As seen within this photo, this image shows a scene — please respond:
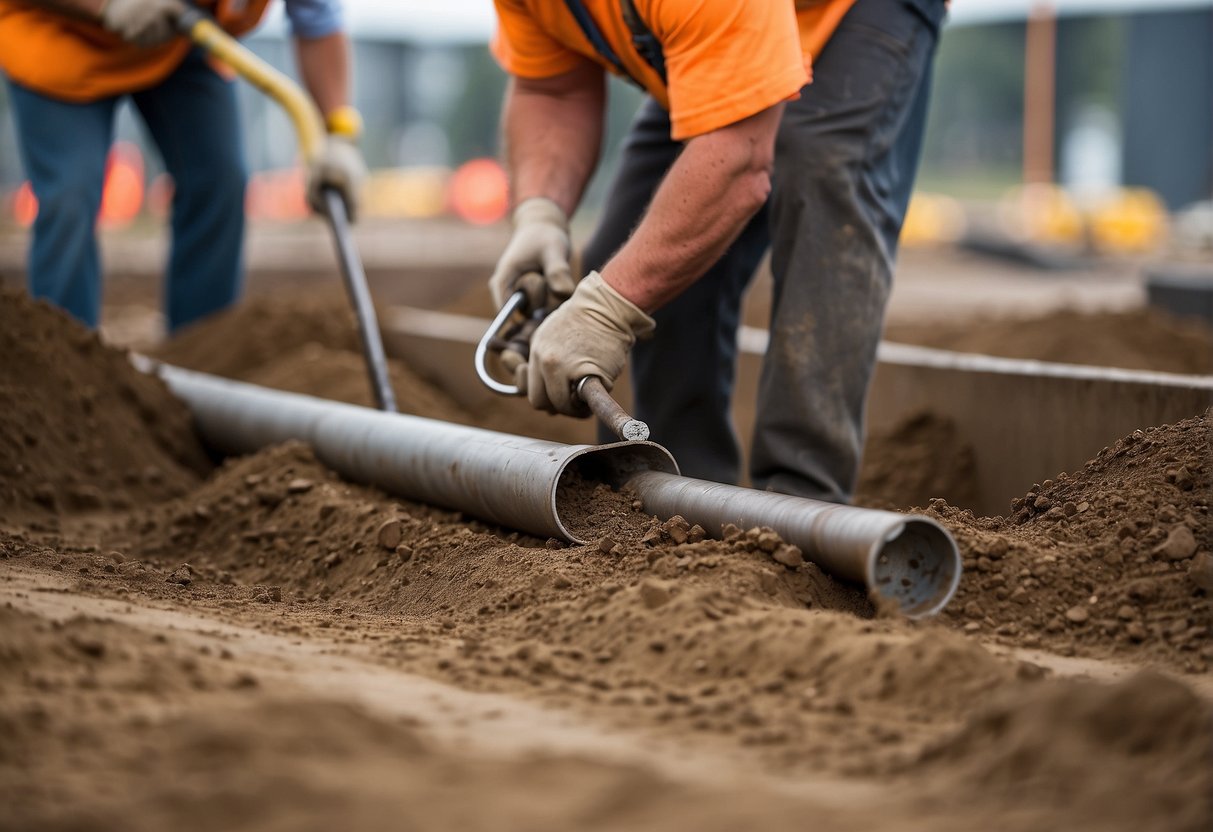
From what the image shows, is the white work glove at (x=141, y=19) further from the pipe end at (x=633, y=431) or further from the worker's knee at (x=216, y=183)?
the pipe end at (x=633, y=431)

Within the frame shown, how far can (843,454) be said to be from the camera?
10.5 ft

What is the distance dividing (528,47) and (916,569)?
177cm

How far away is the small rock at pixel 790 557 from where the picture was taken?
2.38 metres

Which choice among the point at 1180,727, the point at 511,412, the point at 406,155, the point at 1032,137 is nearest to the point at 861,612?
the point at 1180,727

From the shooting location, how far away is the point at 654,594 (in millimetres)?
2203

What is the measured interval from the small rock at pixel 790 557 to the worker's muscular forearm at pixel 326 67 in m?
3.55

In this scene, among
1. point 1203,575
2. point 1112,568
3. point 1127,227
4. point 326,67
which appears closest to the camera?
point 1203,575

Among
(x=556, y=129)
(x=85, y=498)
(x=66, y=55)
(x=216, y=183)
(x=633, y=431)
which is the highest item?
(x=66, y=55)

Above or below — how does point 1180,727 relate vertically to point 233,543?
above

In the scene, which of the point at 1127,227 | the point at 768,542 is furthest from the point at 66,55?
the point at 1127,227

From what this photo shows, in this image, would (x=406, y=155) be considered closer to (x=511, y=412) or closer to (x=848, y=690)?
(x=511, y=412)

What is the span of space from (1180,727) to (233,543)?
2.34 metres

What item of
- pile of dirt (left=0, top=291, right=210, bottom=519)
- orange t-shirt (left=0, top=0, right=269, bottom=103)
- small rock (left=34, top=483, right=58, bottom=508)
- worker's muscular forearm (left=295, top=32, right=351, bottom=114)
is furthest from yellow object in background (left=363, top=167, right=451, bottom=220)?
small rock (left=34, top=483, right=58, bottom=508)

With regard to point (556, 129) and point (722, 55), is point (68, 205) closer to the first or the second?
point (556, 129)
